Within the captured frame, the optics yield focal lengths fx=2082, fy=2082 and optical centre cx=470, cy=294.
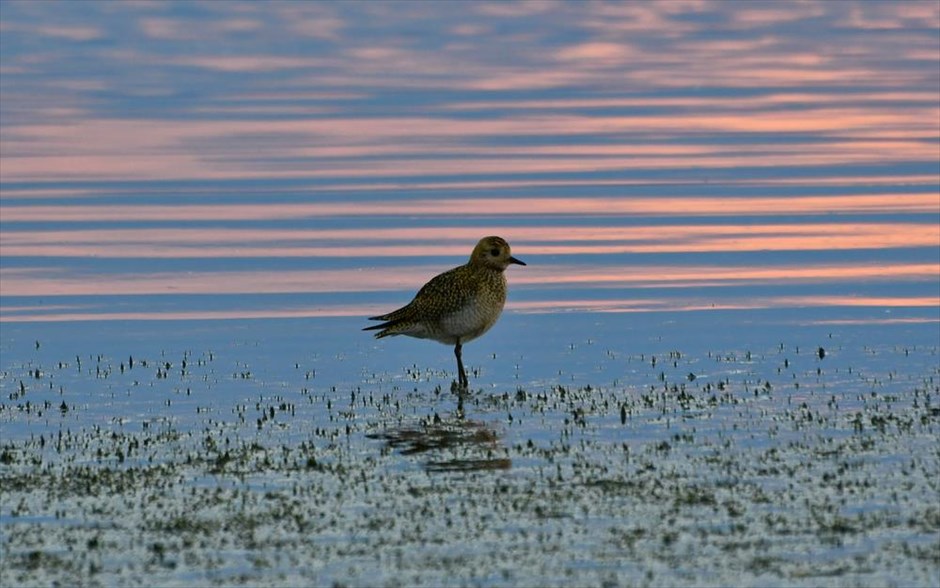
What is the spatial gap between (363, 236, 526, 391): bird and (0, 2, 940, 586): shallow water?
1.53 ft

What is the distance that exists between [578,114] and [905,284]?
19303mm

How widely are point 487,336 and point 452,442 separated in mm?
7705

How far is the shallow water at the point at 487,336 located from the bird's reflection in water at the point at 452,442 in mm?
51

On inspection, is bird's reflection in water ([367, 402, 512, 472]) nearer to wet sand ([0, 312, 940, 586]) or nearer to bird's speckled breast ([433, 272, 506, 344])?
wet sand ([0, 312, 940, 586])

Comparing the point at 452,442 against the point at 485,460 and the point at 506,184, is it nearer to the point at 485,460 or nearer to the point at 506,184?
the point at 485,460

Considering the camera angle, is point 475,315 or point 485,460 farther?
point 475,315

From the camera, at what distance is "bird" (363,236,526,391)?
1962 centimetres

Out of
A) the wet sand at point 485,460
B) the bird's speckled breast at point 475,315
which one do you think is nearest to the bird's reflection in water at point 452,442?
the wet sand at point 485,460

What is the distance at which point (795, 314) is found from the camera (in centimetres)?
2294

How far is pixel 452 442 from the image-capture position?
51.2ft

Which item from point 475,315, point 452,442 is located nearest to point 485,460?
point 452,442

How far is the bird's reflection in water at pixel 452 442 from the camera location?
47.7 feet

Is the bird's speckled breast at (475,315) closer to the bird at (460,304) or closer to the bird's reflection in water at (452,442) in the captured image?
the bird at (460,304)

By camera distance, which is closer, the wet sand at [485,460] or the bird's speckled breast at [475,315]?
the wet sand at [485,460]
